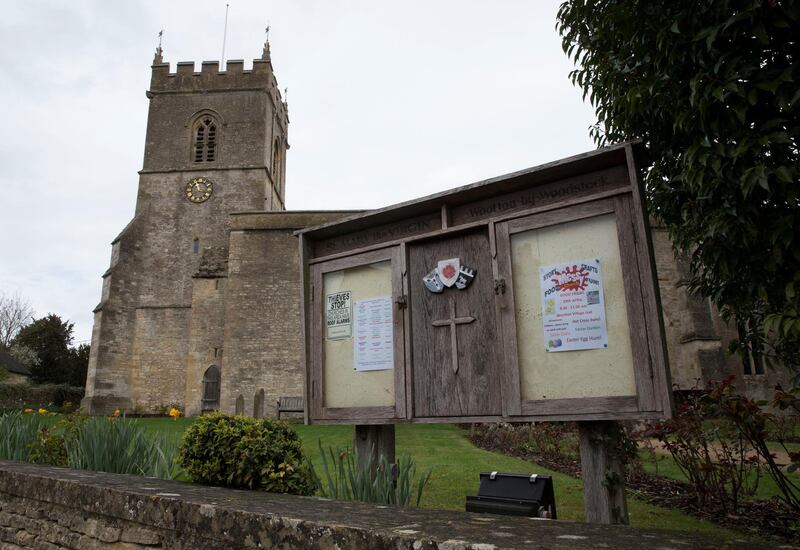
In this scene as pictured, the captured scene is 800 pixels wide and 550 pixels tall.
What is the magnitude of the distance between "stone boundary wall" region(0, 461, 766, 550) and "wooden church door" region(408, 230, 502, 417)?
4.93ft

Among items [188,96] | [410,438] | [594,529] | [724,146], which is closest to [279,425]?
[594,529]

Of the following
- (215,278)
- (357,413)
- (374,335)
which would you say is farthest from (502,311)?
(215,278)

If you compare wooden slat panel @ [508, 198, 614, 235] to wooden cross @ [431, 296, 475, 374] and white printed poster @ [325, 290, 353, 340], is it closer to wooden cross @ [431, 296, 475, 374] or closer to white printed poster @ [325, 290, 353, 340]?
wooden cross @ [431, 296, 475, 374]

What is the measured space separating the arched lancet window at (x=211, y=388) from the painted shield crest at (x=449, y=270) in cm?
2147

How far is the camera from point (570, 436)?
1199 cm

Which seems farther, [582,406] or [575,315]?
[575,315]

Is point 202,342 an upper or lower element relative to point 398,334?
upper

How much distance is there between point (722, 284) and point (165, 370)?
25941mm

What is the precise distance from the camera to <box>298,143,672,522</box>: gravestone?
3582 mm

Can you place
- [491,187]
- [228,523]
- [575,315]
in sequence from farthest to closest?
[491,187] → [575,315] → [228,523]

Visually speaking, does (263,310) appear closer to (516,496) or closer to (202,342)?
(202,342)

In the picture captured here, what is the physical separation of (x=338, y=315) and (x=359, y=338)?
0.34 m

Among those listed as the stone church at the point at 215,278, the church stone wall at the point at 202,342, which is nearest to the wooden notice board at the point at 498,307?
the stone church at the point at 215,278

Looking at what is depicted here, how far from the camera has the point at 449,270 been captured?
14.3 ft
